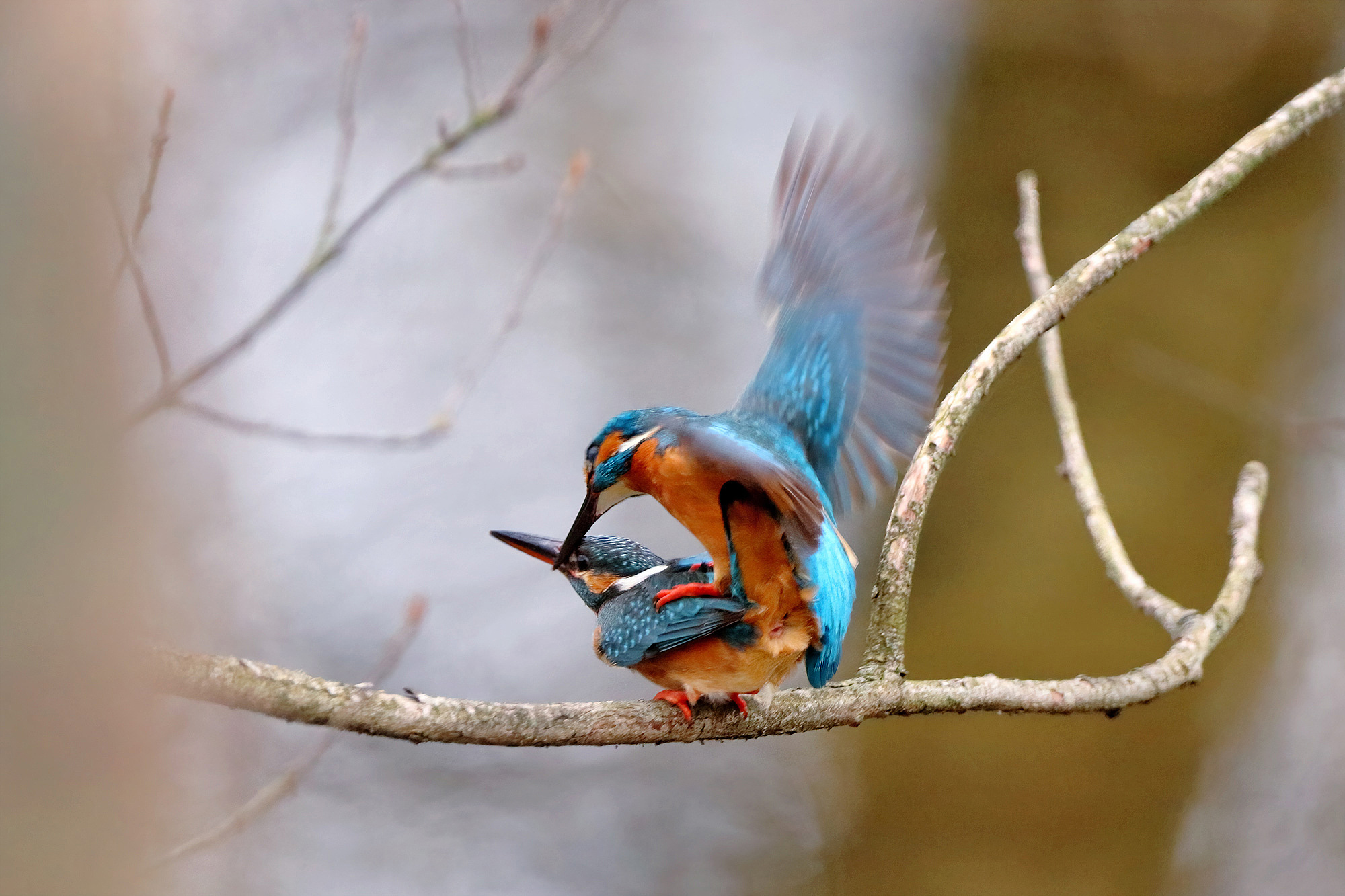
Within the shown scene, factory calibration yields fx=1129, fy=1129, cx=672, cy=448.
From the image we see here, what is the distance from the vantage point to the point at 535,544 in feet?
7.02

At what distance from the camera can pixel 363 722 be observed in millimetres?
1324

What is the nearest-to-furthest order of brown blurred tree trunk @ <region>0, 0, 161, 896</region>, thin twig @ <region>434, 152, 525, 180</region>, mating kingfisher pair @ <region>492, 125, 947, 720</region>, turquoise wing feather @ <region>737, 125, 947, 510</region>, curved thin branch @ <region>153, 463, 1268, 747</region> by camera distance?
brown blurred tree trunk @ <region>0, 0, 161, 896</region> → curved thin branch @ <region>153, 463, 1268, 747</region> → mating kingfisher pair @ <region>492, 125, 947, 720</region> → turquoise wing feather @ <region>737, 125, 947, 510</region> → thin twig @ <region>434, 152, 525, 180</region>

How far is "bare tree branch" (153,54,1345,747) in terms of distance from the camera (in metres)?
1.30

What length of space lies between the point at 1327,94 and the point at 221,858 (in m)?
3.22

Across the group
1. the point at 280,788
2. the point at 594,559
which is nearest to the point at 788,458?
the point at 594,559

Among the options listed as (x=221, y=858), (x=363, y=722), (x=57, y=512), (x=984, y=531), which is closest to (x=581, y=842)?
(x=221, y=858)

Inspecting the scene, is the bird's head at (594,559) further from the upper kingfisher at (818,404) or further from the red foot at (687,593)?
the red foot at (687,593)

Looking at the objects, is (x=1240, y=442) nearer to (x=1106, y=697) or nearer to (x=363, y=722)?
(x=1106, y=697)

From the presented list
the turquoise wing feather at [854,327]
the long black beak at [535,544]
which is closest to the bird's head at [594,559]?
the long black beak at [535,544]

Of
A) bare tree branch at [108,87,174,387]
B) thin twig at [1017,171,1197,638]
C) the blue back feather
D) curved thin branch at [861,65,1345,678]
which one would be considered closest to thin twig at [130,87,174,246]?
bare tree branch at [108,87,174,387]

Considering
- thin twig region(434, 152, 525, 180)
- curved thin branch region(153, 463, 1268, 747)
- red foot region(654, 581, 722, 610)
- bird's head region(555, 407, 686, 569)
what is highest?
thin twig region(434, 152, 525, 180)

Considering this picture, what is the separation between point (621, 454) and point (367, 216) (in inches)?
24.4

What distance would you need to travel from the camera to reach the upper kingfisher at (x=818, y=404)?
1756 millimetres

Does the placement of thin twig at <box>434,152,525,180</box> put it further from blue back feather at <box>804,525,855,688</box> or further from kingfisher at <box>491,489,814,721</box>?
blue back feather at <box>804,525,855,688</box>
